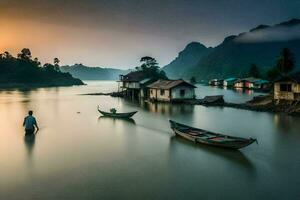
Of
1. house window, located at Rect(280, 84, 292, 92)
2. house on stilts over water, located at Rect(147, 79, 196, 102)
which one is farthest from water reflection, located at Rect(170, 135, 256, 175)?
house on stilts over water, located at Rect(147, 79, 196, 102)

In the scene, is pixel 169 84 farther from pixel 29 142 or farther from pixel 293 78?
pixel 29 142

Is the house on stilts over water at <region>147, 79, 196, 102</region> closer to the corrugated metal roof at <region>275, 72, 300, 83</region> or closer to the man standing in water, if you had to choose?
the corrugated metal roof at <region>275, 72, 300, 83</region>

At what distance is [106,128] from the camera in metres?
30.2

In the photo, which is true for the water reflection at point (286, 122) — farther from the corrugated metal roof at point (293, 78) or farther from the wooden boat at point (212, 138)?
the wooden boat at point (212, 138)

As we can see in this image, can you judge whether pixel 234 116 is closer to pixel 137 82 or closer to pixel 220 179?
pixel 220 179

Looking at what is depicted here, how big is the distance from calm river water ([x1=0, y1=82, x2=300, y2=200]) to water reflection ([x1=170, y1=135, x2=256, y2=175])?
2.2 inches

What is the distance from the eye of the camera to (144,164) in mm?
17672

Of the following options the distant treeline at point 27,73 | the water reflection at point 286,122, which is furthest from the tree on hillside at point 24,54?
the water reflection at point 286,122

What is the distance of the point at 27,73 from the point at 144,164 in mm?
136931

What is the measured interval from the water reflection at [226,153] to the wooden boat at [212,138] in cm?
31

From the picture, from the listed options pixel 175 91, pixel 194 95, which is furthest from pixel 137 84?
pixel 194 95

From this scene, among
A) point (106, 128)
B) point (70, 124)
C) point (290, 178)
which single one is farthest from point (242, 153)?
point (70, 124)

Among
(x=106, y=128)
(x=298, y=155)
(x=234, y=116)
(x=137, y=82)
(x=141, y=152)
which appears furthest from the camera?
(x=137, y=82)

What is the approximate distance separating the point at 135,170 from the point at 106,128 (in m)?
14.1
